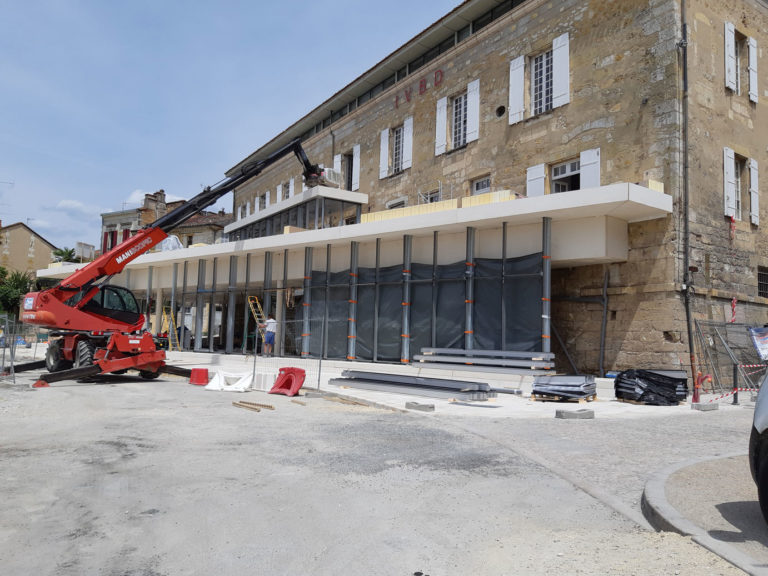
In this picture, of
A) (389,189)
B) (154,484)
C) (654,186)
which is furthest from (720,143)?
(154,484)

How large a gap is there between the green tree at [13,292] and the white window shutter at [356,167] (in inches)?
1168

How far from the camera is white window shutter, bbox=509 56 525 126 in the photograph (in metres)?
Result: 17.8

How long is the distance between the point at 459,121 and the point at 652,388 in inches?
477

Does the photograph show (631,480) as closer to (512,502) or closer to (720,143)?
(512,502)

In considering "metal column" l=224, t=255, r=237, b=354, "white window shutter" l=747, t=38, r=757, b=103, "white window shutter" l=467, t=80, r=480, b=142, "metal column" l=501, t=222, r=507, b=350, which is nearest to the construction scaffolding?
"metal column" l=501, t=222, r=507, b=350

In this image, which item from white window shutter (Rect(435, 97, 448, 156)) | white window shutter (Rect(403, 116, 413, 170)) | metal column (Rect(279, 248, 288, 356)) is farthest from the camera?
white window shutter (Rect(403, 116, 413, 170))

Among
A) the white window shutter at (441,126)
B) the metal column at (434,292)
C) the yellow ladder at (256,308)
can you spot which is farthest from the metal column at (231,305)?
the metal column at (434,292)

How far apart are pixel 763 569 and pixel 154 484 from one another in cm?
450

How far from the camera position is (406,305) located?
17.3 m

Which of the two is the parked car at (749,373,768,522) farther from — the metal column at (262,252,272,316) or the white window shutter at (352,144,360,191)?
the white window shutter at (352,144,360,191)

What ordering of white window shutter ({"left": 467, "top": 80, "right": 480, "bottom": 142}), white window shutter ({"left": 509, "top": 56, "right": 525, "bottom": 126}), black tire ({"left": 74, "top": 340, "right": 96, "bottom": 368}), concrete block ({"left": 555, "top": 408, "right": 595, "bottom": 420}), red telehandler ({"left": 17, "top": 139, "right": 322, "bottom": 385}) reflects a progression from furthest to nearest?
1. white window shutter ({"left": 467, "top": 80, "right": 480, "bottom": 142})
2. white window shutter ({"left": 509, "top": 56, "right": 525, "bottom": 126})
3. black tire ({"left": 74, "top": 340, "right": 96, "bottom": 368})
4. red telehandler ({"left": 17, "top": 139, "right": 322, "bottom": 385})
5. concrete block ({"left": 555, "top": 408, "right": 595, "bottom": 420})

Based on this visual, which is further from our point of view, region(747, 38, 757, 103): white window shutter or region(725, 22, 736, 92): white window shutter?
region(747, 38, 757, 103): white window shutter

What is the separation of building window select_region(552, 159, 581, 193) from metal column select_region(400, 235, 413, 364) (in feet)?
14.9

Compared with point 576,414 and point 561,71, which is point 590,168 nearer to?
point 561,71
